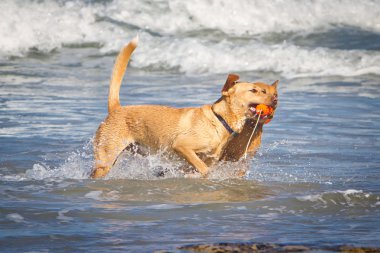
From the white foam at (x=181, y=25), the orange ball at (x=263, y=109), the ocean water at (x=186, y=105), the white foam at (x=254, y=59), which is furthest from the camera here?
the white foam at (x=181, y=25)

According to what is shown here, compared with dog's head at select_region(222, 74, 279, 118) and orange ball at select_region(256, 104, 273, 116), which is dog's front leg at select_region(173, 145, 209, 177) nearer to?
dog's head at select_region(222, 74, 279, 118)

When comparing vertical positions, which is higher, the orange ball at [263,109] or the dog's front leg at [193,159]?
the orange ball at [263,109]

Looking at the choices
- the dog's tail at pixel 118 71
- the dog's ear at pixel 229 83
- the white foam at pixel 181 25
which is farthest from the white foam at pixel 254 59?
the dog's ear at pixel 229 83

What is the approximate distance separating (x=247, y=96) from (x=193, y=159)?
0.70m

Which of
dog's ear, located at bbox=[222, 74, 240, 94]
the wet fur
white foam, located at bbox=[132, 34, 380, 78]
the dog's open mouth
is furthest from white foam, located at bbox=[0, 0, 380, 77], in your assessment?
the dog's open mouth

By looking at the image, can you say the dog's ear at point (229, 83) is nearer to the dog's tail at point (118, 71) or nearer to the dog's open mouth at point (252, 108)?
the dog's open mouth at point (252, 108)

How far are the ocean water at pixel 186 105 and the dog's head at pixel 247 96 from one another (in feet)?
1.77

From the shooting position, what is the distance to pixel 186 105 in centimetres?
1145

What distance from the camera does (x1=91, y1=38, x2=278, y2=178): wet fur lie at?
7.05m

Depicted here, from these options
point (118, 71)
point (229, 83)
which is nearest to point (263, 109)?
point (229, 83)

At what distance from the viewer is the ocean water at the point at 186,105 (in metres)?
5.56

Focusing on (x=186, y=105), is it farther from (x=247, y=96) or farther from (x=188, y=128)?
(x=247, y=96)

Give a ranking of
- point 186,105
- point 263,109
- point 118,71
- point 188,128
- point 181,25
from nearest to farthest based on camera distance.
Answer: point 263,109 → point 188,128 → point 118,71 → point 186,105 → point 181,25

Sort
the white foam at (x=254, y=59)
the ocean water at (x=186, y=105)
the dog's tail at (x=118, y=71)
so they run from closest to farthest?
the ocean water at (x=186, y=105) → the dog's tail at (x=118, y=71) → the white foam at (x=254, y=59)
